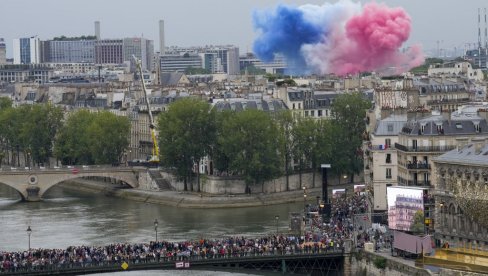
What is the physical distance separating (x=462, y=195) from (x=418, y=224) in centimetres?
271

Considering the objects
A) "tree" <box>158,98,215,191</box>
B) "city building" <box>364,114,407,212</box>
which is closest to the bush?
"city building" <box>364,114,407,212</box>

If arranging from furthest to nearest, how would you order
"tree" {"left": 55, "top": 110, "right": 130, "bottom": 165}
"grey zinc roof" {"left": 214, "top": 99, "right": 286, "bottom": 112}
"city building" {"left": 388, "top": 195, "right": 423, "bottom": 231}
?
"tree" {"left": 55, "top": 110, "right": 130, "bottom": 165} < "grey zinc roof" {"left": 214, "top": 99, "right": 286, "bottom": 112} < "city building" {"left": 388, "top": 195, "right": 423, "bottom": 231}

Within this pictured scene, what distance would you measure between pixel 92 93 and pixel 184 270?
72930 millimetres

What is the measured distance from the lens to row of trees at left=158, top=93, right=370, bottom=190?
8712 cm

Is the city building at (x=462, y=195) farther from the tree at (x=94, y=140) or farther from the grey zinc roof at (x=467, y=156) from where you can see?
the tree at (x=94, y=140)

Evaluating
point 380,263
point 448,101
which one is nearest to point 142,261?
point 380,263

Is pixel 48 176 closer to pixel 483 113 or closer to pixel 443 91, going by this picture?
pixel 443 91

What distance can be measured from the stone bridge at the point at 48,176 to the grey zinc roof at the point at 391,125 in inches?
1056

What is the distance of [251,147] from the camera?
87.1m

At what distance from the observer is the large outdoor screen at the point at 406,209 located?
57.3 m

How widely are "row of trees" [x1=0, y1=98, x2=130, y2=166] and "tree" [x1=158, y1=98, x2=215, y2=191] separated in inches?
414

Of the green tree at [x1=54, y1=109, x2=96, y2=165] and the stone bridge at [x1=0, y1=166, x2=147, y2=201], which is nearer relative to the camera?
the stone bridge at [x1=0, y1=166, x2=147, y2=201]

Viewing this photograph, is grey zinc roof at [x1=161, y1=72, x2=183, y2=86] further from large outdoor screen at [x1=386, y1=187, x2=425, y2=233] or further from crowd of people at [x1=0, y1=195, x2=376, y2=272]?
large outdoor screen at [x1=386, y1=187, x2=425, y2=233]

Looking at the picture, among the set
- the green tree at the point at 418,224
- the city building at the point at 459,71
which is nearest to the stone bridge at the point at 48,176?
the green tree at the point at 418,224
